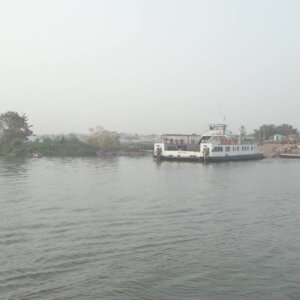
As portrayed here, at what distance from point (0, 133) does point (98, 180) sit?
191 feet

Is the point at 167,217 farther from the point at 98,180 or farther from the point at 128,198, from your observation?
the point at 98,180

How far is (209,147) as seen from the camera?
61656 mm

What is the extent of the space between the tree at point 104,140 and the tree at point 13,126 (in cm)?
1232

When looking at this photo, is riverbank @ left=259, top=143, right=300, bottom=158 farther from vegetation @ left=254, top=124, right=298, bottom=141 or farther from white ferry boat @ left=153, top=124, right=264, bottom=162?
vegetation @ left=254, top=124, right=298, bottom=141

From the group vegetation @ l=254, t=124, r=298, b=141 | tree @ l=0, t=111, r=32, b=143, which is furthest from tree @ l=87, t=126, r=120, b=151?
vegetation @ l=254, t=124, r=298, b=141

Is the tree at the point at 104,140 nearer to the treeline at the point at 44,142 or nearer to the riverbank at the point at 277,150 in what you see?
the treeline at the point at 44,142

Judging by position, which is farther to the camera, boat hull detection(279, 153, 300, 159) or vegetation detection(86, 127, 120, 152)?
vegetation detection(86, 127, 120, 152)

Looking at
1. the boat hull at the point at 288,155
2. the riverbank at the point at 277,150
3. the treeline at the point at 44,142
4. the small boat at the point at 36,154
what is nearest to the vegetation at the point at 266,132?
the riverbank at the point at 277,150

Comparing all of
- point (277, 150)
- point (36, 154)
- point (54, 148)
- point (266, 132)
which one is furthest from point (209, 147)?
point (266, 132)

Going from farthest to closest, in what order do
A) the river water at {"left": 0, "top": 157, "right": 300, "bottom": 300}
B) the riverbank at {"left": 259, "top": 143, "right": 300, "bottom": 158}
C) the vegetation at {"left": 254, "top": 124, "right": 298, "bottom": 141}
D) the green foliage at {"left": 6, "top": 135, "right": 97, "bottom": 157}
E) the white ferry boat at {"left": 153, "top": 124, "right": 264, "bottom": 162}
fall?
the vegetation at {"left": 254, "top": 124, "right": 298, "bottom": 141}, the riverbank at {"left": 259, "top": 143, "right": 300, "bottom": 158}, the green foliage at {"left": 6, "top": 135, "right": 97, "bottom": 157}, the white ferry boat at {"left": 153, "top": 124, "right": 264, "bottom": 162}, the river water at {"left": 0, "top": 157, "right": 300, "bottom": 300}

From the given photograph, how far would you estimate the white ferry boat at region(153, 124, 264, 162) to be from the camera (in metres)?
62.3

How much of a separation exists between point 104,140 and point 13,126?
1755 centimetres

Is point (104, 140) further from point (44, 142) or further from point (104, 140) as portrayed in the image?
point (44, 142)

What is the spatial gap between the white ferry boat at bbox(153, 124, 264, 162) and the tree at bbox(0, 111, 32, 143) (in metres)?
32.8
